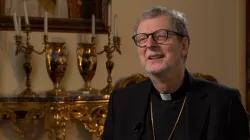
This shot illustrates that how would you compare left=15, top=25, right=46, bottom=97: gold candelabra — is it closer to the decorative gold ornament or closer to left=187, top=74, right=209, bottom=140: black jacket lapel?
the decorative gold ornament

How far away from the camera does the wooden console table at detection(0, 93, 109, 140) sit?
2.46 meters

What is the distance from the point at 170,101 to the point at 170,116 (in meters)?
0.06

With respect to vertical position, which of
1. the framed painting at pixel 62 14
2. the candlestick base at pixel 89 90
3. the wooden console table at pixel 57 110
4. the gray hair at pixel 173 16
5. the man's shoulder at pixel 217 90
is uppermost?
the framed painting at pixel 62 14

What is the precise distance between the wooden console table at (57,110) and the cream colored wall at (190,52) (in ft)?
0.75

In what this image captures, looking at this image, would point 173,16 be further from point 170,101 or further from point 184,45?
point 170,101

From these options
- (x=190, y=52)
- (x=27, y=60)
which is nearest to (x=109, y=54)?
(x=27, y=60)

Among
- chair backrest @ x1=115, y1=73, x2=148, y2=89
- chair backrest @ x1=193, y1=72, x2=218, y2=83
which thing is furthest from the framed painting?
chair backrest @ x1=193, y1=72, x2=218, y2=83

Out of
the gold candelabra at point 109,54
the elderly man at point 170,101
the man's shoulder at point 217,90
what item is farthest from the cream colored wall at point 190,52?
the man's shoulder at point 217,90

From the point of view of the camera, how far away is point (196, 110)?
162 centimetres

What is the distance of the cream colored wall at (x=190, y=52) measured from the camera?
2811 millimetres

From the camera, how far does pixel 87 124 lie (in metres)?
2.67

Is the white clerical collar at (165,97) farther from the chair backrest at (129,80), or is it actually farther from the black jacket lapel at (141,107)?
the chair backrest at (129,80)

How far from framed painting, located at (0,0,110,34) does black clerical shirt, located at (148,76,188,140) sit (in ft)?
4.41

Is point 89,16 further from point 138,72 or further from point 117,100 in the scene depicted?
point 117,100
